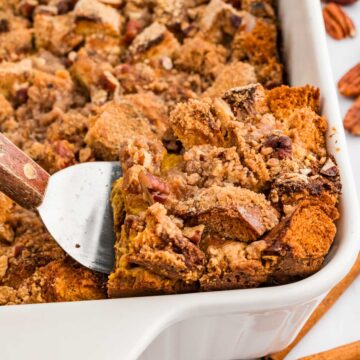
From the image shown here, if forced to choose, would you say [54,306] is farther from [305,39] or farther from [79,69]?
[305,39]

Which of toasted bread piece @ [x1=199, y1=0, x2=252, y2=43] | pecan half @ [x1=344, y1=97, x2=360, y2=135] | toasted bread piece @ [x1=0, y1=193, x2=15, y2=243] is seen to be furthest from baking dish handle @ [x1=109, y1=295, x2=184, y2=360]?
pecan half @ [x1=344, y1=97, x2=360, y2=135]

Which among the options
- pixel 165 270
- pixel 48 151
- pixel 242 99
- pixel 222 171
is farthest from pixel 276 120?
pixel 48 151

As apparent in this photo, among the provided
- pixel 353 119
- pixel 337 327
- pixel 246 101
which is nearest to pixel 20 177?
pixel 246 101

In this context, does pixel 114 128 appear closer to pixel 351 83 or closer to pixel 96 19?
pixel 96 19

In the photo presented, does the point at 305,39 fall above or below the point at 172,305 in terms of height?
above

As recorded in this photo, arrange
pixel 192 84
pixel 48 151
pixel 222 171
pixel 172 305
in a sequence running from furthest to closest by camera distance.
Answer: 1. pixel 192 84
2. pixel 48 151
3. pixel 222 171
4. pixel 172 305

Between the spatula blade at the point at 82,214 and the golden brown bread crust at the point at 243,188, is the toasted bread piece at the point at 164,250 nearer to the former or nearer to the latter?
the golden brown bread crust at the point at 243,188

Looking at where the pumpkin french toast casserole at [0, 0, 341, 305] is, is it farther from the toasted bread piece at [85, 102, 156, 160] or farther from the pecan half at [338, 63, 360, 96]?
the pecan half at [338, 63, 360, 96]
